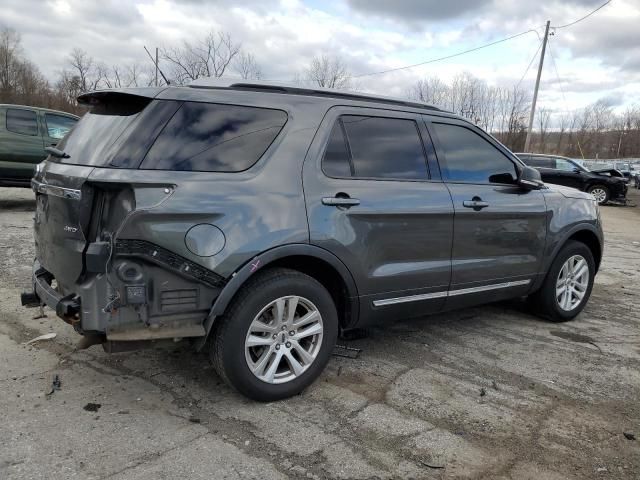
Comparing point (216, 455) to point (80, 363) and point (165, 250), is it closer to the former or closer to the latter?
point (165, 250)

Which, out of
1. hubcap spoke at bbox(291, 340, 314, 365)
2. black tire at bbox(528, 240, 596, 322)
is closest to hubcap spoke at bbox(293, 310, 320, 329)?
hubcap spoke at bbox(291, 340, 314, 365)

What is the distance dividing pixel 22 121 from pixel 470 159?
8753 millimetres

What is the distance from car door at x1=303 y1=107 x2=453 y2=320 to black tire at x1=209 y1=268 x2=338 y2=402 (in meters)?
0.28

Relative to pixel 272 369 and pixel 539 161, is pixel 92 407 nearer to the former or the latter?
pixel 272 369

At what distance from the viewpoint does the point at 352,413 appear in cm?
319

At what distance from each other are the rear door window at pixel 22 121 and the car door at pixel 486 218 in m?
8.50

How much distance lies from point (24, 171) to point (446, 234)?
27.9 feet

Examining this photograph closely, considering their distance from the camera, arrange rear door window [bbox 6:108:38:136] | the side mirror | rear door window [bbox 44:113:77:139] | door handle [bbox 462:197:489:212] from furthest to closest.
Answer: rear door window [bbox 44:113:77:139] → rear door window [bbox 6:108:38:136] → the side mirror → door handle [bbox 462:197:489:212]

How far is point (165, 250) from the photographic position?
280 centimetres

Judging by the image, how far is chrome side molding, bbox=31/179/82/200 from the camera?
284cm

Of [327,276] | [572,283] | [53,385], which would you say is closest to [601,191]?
[572,283]

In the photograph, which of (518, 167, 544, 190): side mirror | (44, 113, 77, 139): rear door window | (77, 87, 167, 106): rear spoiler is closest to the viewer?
(77, 87, 167, 106): rear spoiler

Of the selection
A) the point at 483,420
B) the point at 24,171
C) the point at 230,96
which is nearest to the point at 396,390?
the point at 483,420

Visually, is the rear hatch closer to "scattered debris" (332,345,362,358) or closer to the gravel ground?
the gravel ground
